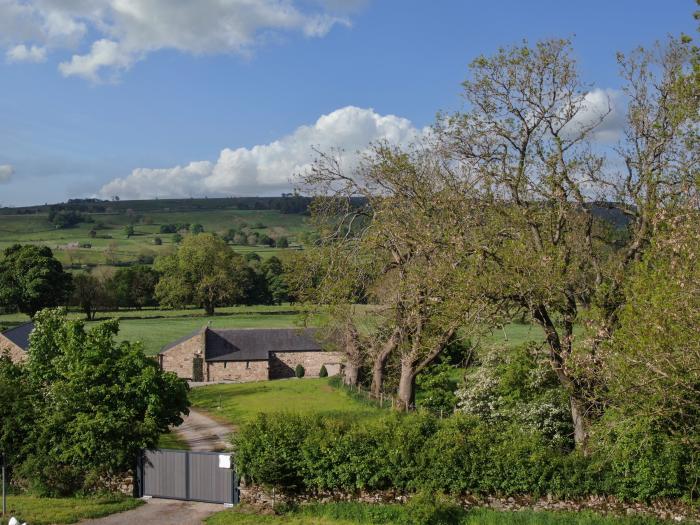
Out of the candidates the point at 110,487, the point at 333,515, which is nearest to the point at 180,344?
the point at 110,487

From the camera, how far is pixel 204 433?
3850 cm

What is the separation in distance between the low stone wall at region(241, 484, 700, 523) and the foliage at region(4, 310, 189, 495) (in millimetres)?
4462

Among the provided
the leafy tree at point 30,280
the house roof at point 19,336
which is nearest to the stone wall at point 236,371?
the house roof at point 19,336

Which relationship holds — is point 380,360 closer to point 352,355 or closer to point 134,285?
point 352,355

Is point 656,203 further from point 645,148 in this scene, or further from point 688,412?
point 688,412

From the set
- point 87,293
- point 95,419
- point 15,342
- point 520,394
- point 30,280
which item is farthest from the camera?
point 87,293

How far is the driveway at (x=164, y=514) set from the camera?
70.2 feet

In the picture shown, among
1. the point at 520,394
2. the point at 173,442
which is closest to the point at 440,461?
the point at 520,394

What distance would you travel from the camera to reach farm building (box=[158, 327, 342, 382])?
64312mm

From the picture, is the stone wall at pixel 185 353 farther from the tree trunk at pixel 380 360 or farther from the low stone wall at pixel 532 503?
the low stone wall at pixel 532 503

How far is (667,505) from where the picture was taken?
66.9ft

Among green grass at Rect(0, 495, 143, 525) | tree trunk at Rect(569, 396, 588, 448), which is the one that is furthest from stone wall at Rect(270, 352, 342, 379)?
tree trunk at Rect(569, 396, 588, 448)

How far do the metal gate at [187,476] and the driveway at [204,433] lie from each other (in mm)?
8462

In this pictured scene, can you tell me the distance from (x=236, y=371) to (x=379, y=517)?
1772 inches
